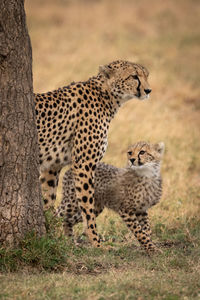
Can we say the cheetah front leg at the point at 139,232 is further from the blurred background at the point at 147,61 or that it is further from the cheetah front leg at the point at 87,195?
the blurred background at the point at 147,61

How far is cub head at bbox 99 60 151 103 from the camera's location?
5.43 metres

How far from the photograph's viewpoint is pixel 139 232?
511cm

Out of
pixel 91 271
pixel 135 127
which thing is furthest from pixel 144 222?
pixel 135 127

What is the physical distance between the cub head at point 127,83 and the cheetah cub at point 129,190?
0.46 metres

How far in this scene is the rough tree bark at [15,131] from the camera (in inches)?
157

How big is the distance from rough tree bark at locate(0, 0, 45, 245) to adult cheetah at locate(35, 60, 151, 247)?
0.87m

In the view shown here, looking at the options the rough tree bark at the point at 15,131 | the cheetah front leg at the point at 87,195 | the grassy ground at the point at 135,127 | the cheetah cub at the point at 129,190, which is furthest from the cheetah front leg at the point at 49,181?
the rough tree bark at the point at 15,131

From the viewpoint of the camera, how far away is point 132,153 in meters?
5.48

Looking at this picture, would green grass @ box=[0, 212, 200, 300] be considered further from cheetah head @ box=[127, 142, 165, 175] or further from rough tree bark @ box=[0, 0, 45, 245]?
cheetah head @ box=[127, 142, 165, 175]

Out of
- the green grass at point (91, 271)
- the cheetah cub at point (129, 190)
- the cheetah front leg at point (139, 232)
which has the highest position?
the cheetah cub at point (129, 190)

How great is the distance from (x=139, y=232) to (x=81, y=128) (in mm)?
991

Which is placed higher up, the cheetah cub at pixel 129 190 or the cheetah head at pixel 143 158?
the cheetah head at pixel 143 158

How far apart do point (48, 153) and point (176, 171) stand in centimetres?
279

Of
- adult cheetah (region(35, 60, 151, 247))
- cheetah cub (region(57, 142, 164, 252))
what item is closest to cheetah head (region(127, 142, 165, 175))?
cheetah cub (region(57, 142, 164, 252))
